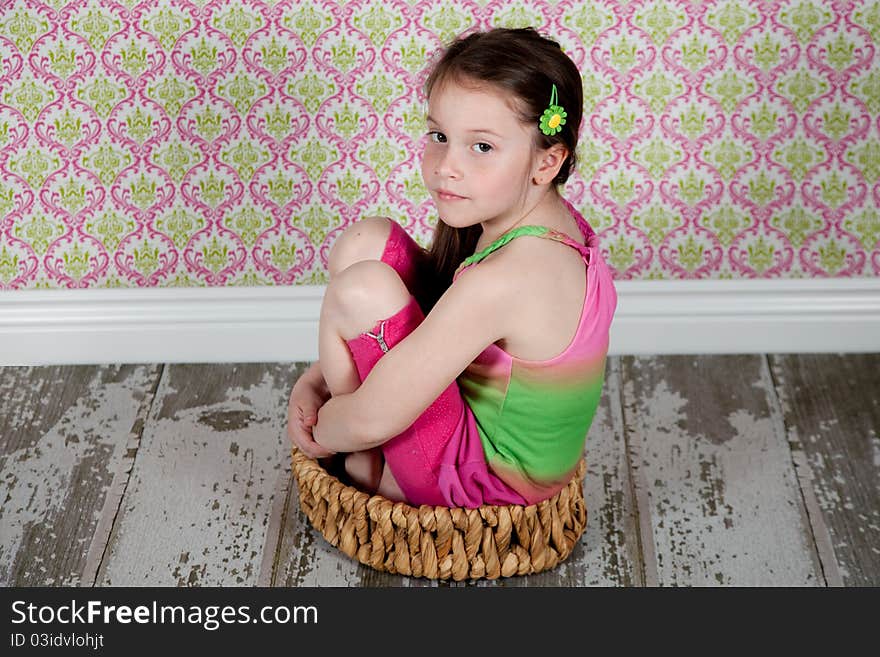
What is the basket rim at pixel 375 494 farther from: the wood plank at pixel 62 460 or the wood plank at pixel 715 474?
the wood plank at pixel 62 460

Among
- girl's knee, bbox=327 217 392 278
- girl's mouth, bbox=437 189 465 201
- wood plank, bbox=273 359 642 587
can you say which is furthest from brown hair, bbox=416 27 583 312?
wood plank, bbox=273 359 642 587

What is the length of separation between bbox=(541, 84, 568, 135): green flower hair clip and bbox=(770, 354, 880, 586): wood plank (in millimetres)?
718

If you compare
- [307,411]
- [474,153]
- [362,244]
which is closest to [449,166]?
[474,153]

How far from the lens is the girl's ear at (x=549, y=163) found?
61.8 inches

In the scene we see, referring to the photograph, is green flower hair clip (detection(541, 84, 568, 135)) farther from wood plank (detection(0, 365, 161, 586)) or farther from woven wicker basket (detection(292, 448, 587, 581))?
wood plank (detection(0, 365, 161, 586))

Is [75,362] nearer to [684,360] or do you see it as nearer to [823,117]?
[684,360]

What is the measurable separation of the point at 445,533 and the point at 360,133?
815 mm

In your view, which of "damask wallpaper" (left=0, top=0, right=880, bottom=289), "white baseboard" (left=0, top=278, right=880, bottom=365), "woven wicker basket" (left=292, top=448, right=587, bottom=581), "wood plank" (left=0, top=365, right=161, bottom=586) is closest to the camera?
"woven wicker basket" (left=292, top=448, right=587, bottom=581)

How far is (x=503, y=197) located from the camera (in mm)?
1566

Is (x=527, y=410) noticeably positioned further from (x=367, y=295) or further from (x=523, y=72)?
(x=523, y=72)

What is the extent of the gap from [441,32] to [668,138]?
44 centimetres

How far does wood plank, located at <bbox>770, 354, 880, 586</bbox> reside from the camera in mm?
1756

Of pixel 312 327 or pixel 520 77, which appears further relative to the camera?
pixel 312 327
